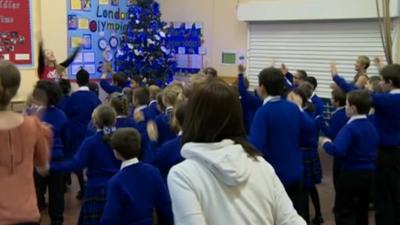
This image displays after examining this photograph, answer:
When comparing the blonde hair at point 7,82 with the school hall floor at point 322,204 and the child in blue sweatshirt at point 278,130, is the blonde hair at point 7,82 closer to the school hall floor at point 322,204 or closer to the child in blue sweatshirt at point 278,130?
the child in blue sweatshirt at point 278,130

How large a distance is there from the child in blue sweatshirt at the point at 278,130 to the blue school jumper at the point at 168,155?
491 millimetres

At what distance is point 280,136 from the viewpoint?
12.1 feet

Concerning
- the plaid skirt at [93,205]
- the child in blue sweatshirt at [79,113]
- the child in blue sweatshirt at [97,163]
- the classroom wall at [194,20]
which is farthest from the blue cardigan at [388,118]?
the classroom wall at [194,20]

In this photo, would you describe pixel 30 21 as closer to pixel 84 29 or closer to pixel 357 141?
pixel 84 29

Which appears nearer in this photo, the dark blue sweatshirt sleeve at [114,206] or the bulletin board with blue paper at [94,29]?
the dark blue sweatshirt sleeve at [114,206]

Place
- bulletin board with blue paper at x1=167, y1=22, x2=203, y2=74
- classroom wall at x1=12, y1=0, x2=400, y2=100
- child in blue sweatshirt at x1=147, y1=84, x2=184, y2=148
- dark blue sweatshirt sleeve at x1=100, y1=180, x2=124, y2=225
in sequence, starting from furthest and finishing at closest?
bulletin board with blue paper at x1=167, y1=22, x2=203, y2=74 → classroom wall at x1=12, y1=0, x2=400, y2=100 → child in blue sweatshirt at x1=147, y1=84, x2=184, y2=148 → dark blue sweatshirt sleeve at x1=100, y1=180, x2=124, y2=225

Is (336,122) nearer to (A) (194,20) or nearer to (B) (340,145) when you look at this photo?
(B) (340,145)

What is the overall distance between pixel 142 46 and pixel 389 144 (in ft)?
22.5

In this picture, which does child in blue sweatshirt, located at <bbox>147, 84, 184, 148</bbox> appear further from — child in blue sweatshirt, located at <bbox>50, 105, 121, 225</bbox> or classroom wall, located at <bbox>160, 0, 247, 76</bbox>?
classroom wall, located at <bbox>160, 0, 247, 76</bbox>

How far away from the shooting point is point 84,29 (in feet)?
32.8

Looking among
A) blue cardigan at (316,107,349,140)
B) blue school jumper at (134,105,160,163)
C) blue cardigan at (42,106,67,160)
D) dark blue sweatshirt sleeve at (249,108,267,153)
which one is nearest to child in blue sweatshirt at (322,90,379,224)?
dark blue sweatshirt sleeve at (249,108,267,153)

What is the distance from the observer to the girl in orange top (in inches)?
92.0

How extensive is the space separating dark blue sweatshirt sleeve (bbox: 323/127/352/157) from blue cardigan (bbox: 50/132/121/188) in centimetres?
153

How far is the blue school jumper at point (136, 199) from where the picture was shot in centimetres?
312
